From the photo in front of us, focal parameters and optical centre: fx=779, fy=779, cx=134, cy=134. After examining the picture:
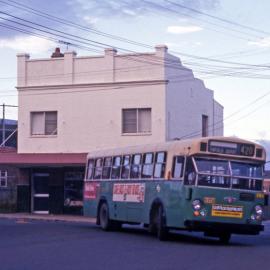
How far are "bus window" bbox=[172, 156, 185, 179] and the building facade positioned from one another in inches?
618

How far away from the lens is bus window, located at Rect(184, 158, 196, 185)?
20.6m

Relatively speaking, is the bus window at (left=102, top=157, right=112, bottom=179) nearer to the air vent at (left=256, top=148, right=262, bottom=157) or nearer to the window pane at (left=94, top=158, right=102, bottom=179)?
the window pane at (left=94, top=158, right=102, bottom=179)

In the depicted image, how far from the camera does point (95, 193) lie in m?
27.8

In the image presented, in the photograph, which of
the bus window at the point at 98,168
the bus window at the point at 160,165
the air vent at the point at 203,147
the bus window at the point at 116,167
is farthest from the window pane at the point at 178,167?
the bus window at the point at 98,168

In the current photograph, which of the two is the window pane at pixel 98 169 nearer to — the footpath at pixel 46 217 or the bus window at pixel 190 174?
the bus window at pixel 190 174

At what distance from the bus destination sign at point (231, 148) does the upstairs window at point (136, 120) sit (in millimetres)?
16484

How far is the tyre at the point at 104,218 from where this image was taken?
85.8ft

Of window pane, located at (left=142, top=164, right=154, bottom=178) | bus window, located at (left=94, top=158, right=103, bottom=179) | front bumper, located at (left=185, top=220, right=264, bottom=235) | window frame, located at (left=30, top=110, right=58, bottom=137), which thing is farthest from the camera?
window frame, located at (left=30, top=110, right=58, bottom=137)

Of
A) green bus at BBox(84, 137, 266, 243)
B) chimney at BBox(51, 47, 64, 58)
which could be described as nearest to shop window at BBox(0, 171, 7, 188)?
chimney at BBox(51, 47, 64, 58)

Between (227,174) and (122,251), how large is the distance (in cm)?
398

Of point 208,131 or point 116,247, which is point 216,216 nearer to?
point 116,247

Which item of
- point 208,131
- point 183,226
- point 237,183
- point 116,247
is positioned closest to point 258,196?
point 237,183

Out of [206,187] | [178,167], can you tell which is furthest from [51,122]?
[206,187]

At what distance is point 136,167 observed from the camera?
24.3 meters
